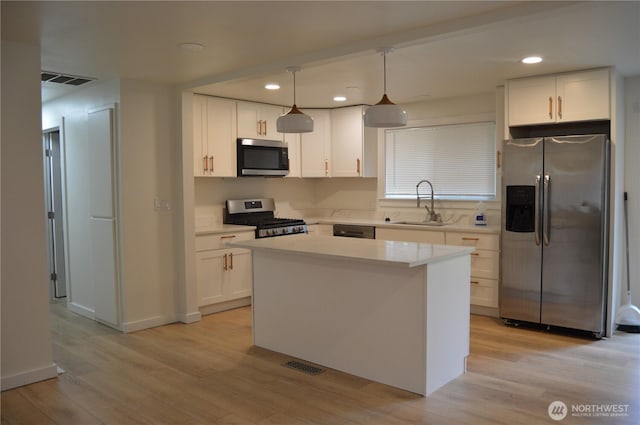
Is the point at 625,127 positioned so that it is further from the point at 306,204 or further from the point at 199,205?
the point at 199,205

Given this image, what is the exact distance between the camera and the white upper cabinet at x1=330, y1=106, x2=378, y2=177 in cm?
601

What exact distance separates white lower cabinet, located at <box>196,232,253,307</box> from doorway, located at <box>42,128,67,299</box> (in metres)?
1.95

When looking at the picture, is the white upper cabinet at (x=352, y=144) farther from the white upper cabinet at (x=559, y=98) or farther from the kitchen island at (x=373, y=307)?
the kitchen island at (x=373, y=307)

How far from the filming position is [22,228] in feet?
11.0

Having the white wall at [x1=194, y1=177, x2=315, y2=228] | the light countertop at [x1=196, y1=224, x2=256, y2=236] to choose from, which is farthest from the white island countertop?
the white wall at [x1=194, y1=177, x2=315, y2=228]

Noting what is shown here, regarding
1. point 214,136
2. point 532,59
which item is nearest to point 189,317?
point 214,136

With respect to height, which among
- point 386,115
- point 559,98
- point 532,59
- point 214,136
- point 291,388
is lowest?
point 291,388

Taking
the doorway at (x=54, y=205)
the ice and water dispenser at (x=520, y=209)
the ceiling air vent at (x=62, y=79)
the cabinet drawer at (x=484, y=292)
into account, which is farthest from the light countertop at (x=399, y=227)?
the doorway at (x=54, y=205)

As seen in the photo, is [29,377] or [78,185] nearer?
[29,377]

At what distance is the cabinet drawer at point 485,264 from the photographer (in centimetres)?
479

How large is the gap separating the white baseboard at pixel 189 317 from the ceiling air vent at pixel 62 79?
2.35m

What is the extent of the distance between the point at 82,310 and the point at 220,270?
58.1 inches

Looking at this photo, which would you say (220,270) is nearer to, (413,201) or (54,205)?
(54,205)

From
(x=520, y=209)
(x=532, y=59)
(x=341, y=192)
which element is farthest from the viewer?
(x=341, y=192)
